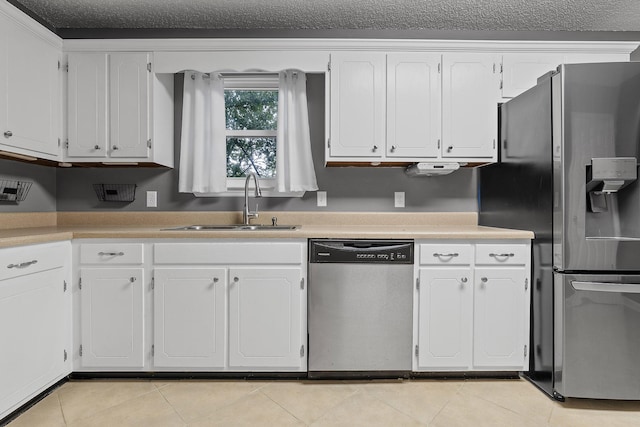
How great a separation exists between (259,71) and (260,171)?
0.75m

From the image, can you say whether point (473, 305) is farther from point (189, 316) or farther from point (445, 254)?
point (189, 316)

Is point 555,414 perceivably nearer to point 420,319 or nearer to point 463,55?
point 420,319

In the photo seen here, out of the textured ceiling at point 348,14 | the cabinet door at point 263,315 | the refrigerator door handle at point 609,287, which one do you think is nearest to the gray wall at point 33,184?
the textured ceiling at point 348,14

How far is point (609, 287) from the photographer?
1.81 meters

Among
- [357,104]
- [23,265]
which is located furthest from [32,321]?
[357,104]

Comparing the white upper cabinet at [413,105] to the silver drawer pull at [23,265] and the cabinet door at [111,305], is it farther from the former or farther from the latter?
the silver drawer pull at [23,265]

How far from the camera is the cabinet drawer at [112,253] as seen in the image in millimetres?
2037

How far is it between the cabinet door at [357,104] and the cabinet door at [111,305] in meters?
1.49

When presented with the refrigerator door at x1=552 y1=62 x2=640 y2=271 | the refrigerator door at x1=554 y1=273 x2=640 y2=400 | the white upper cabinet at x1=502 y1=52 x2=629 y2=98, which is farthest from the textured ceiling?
the refrigerator door at x1=554 y1=273 x2=640 y2=400

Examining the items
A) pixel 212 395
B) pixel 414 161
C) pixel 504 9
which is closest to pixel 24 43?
pixel 212 395

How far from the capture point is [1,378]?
1.62 metres

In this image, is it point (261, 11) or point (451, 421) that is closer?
point (451, 421)

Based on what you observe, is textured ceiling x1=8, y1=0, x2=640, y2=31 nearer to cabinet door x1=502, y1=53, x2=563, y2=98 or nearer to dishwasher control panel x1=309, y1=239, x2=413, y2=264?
cabinet door x1=502, y1=53, x2=563, y2=98

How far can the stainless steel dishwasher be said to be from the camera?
2.04m
